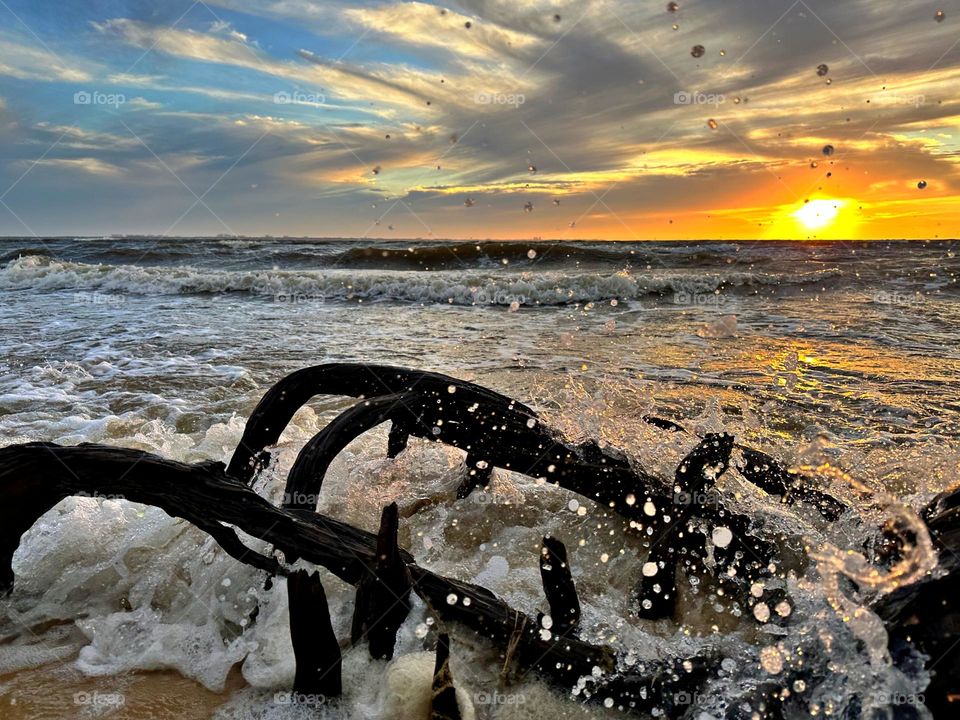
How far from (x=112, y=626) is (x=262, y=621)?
0.67 m

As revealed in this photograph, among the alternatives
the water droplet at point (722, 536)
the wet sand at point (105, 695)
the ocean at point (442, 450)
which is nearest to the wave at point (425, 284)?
the ocean at point (442, 450)

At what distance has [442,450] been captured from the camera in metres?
4.22

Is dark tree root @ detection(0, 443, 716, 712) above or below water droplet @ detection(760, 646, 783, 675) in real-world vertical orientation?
above

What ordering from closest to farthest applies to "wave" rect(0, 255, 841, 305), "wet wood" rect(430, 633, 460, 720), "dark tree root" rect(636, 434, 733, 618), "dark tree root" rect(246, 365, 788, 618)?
"wet wood" rect(430, 633, 460, 720), "dark tree root" rect(636, 434, 733, 618), "dark tree root" rect(246, 365, 788, 618), "wave" rect(0, 255, 841, 305)

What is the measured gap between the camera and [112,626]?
269 centimetres

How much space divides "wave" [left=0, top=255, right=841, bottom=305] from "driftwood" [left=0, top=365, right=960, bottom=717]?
14.1 m

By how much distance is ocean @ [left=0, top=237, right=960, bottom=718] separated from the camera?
2.30 metres

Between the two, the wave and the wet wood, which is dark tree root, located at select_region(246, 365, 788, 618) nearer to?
the wet wood

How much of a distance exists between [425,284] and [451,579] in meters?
18.2

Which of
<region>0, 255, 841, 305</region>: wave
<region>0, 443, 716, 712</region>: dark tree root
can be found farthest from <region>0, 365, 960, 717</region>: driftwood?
<region>0, 255, 841, 305</region>: wave

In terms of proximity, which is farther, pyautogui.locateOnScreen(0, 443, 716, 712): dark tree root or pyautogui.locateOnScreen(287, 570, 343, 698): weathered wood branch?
pyautogui.locateOnScreen(0, 443, 716, 712): dark tree root

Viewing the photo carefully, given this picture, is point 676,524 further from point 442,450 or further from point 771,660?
point 442,450

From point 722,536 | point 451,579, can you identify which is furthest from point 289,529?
point 722,536

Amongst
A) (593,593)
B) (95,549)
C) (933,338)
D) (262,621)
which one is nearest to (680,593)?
(593,593)
